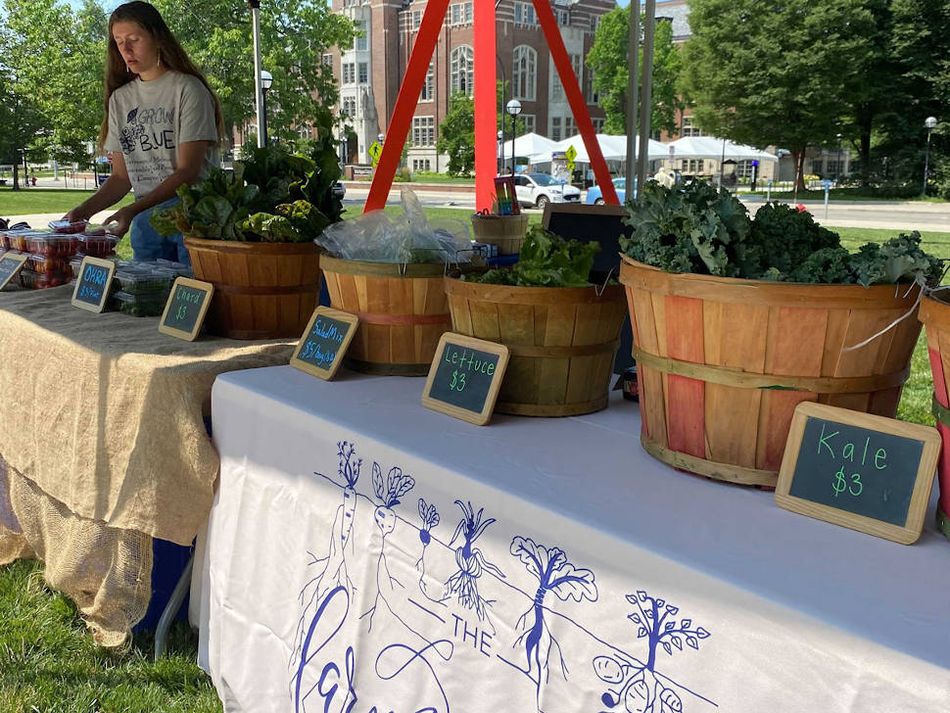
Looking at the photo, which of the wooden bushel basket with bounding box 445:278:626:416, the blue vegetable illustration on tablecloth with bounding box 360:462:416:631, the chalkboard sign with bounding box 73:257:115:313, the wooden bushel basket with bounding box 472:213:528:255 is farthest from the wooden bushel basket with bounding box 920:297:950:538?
the chalkboard sign with bounding box 73:257:115:313

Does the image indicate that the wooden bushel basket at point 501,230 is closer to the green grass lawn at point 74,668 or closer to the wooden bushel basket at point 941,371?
the green grass lawn at point 74,668

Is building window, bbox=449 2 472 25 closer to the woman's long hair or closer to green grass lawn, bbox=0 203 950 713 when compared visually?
the woman's long hair

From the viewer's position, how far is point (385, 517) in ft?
5.23

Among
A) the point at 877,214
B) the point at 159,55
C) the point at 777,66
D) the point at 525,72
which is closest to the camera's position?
the point at 159,55

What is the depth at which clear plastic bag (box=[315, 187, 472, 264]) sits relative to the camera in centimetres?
187

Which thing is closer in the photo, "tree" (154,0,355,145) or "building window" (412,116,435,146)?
"tree" (154,0,355,145)

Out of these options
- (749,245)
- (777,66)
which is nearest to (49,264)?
(749,245)

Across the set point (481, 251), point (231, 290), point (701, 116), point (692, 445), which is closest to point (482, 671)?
point (692, 445)

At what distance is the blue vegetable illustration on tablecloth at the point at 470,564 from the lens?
139 cm

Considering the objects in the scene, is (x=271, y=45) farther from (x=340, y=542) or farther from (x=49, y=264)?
(x=340, y=542)

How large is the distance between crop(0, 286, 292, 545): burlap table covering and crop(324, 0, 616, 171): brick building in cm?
4894

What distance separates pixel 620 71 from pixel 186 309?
155 ft

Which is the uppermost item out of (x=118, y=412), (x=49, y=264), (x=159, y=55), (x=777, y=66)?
(x=777, y=66)

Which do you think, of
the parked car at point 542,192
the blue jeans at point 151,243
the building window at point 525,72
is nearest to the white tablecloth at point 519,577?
the blue jeans at point 151,243
